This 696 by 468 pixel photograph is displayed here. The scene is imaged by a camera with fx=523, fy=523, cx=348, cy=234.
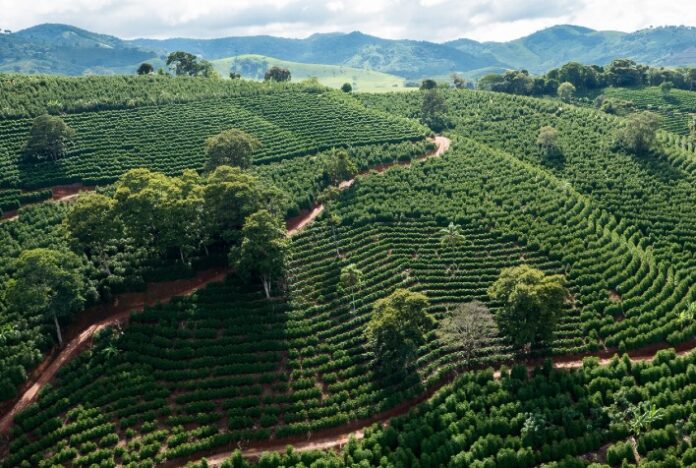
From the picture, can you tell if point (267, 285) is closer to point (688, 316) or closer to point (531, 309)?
point (531, 309)

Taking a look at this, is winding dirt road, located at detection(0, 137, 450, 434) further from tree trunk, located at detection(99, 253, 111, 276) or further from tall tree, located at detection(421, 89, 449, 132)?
tall tree, located at detection(421, 89, 449, 132)

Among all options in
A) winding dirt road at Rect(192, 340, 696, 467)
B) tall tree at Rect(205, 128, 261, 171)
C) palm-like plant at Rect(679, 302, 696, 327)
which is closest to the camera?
winding dirt road at Rect(192, 340, 696, 467)

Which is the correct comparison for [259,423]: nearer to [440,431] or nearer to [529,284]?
[440,431]

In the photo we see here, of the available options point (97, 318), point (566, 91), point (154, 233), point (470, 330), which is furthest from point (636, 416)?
point (566, 91)

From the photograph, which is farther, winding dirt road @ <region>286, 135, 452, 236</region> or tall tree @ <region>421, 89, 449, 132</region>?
tall tree @ <region>421, 89, 449, 132</region>

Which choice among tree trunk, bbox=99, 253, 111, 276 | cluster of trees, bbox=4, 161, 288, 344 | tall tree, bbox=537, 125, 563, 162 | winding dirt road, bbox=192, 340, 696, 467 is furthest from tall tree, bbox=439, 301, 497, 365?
tall tree, bbox=537, 125, 563, 162

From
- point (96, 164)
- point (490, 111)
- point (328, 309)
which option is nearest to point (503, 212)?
point (328, 309)

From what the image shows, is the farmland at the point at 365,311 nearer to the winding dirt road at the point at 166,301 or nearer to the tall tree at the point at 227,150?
the winding dirt road at the point at 166,301

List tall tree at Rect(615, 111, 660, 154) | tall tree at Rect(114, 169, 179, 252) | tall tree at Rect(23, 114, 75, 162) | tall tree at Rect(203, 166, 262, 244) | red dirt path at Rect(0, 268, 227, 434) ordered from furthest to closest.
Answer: tall tree at Rect(615, 111, 660, 154) < tall tree at Rect(23, 114, 75, 162) < tall tree at Rect(203, 166, 262, 244) < tall tree at Rect(114, 169, 179, 252) < red dirt path at Rect(0, 268, 227, 434)
